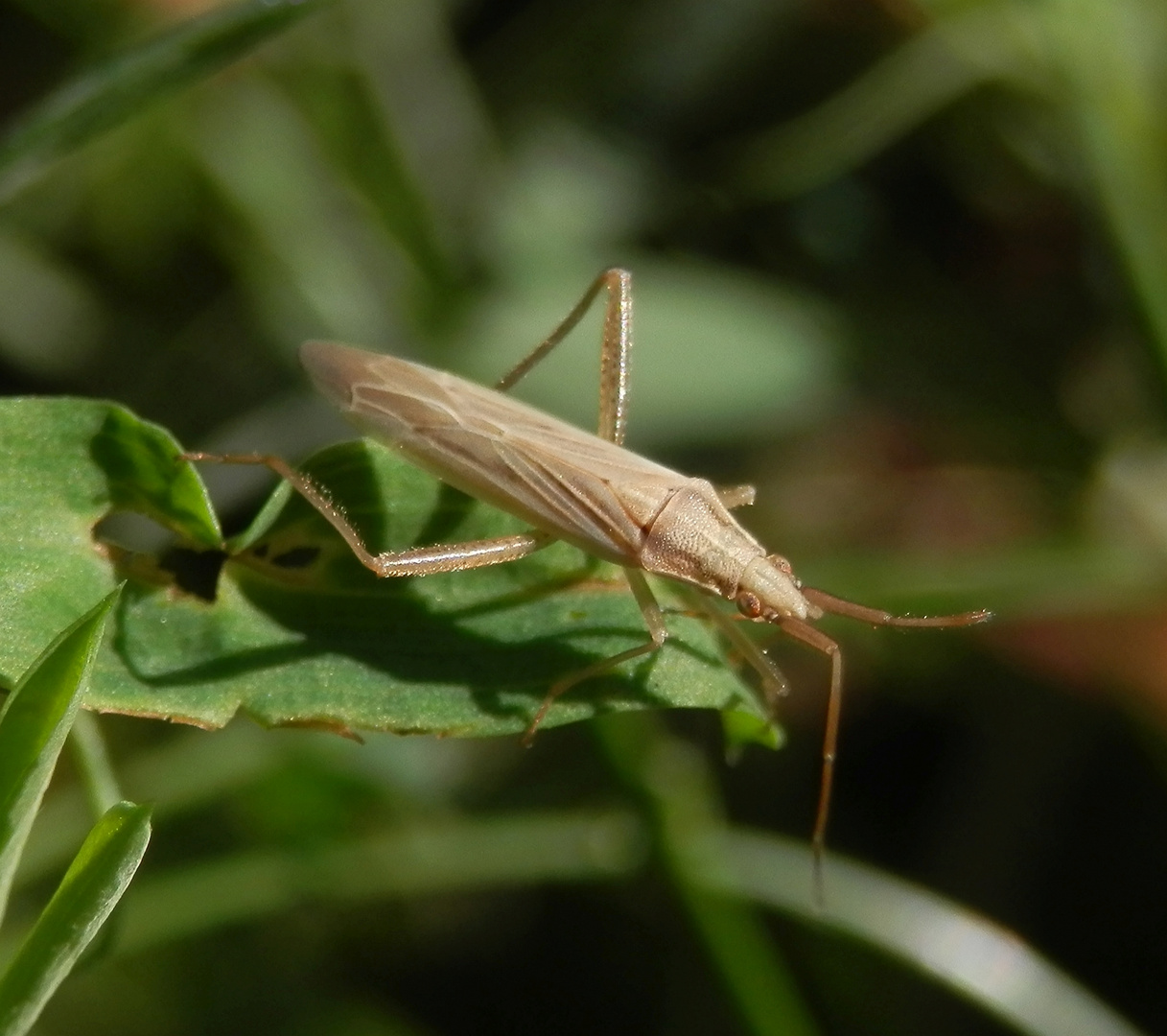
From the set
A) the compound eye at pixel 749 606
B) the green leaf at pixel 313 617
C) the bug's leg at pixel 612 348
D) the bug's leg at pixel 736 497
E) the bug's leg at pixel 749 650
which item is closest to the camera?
the green leaf at pixel 313 617

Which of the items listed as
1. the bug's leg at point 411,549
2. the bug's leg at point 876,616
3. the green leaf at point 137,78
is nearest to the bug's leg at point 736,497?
the bug's leg at point 876,616

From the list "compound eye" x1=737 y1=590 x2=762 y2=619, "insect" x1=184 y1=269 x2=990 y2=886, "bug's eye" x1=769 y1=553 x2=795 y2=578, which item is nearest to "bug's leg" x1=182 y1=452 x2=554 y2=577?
"insect" x1=184 y1=269 x2=990 y2=886

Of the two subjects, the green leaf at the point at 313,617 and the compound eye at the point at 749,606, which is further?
the compound eye at the point at 749,606

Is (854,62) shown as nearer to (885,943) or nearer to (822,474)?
(822,474)

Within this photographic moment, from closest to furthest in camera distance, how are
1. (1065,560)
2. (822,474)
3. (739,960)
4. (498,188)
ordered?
(739,960) < (1065,560) < (822,474) < (498,188)

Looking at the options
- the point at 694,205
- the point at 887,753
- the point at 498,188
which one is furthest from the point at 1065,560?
the point at 498,188

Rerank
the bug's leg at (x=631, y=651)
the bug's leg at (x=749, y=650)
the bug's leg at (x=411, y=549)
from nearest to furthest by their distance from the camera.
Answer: the bug's leg at (x=631, y=651)
the bug's leg at (x=411, y=549)
the bug's leg at (x=749, y=650)

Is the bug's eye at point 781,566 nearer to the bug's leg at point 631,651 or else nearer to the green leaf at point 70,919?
the bug's leg at point 631,651

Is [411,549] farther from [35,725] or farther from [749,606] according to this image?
[35,725]
